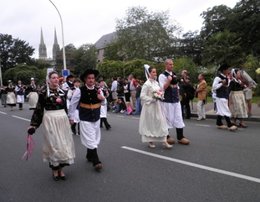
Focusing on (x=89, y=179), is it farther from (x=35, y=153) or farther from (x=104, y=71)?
(x=104, y=71)

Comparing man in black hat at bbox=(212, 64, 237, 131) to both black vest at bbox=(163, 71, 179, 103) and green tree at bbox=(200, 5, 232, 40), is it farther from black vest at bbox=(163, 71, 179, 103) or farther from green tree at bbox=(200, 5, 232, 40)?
green tree at bbox=(200, 5, 232, 40)

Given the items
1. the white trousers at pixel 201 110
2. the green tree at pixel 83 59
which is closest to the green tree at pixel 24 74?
the green tree at pixel 83 59

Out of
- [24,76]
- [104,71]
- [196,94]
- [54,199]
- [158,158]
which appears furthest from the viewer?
[24,76]

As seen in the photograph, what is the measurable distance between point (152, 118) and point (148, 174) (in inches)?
92.5

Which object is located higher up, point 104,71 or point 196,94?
point 104,71

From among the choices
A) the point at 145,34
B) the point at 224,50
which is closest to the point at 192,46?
the point at 145,34

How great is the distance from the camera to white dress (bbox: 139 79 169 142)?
852cm

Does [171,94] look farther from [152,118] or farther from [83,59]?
[83,59]

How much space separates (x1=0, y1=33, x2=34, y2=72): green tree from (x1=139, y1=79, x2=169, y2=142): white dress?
81.1 meters

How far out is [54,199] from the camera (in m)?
5.41

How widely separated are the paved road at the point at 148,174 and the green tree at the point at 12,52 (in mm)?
80586

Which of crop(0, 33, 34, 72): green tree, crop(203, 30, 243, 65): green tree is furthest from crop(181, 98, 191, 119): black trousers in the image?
crop(0, 33, 34, 72): green tree

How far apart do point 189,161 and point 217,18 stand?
6665cm

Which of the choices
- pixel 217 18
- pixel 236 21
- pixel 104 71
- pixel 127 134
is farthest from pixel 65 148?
pixel 217 18
